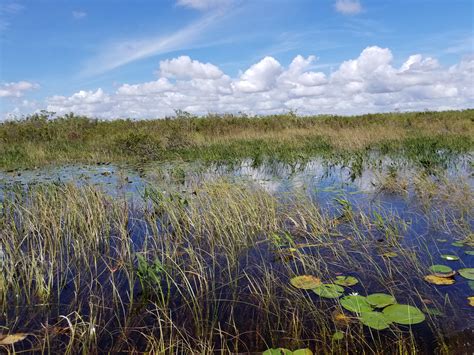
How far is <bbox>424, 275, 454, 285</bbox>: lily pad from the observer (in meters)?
3.47

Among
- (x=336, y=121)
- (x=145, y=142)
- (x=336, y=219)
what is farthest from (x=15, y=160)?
(x=336, y=121)

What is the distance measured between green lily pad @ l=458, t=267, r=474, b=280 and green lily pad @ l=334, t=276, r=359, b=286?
102 cm

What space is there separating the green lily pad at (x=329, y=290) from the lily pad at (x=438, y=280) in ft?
2.87

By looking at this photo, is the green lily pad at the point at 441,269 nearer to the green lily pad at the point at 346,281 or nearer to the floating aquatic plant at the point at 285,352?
the green lily pad at the point at 346,281

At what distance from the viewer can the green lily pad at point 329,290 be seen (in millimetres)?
3227

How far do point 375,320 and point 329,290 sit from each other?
0.60 meters

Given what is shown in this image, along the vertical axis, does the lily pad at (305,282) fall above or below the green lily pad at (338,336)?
above

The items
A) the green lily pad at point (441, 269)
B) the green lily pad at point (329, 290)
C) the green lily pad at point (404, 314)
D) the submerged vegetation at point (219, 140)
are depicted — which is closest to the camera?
the green lily pad at point (404, 314)

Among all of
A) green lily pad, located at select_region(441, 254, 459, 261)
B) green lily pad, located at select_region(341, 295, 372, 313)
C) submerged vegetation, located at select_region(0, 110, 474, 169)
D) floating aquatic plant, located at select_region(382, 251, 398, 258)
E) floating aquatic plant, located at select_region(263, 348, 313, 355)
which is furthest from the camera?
submerged vegetation, located at select_region(0, 110, 474, 169)

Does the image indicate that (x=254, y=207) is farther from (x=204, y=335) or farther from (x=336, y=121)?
(x=336, y=121)

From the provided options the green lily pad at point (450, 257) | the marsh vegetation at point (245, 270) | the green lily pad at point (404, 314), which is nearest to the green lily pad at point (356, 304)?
the marsh vegetation at point (245, 270)

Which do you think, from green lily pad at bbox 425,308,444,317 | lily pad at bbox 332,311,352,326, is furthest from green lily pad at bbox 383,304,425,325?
lily pad at bbox 332,311,352,326

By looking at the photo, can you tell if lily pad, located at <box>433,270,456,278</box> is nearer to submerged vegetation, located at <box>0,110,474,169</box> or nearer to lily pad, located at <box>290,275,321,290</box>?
lily pad, located at <box>290,275,321,290</box>

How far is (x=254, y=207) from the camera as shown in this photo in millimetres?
5609
